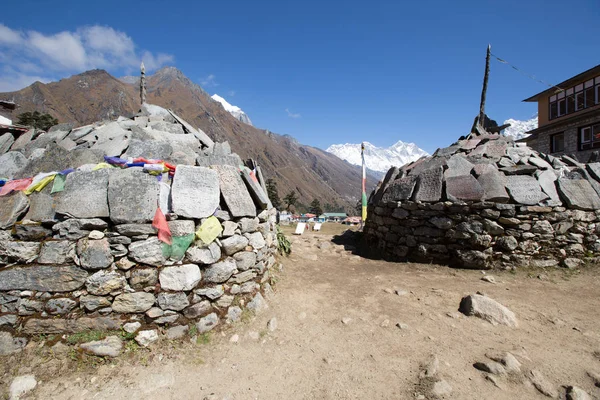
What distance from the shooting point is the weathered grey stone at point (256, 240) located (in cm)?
466

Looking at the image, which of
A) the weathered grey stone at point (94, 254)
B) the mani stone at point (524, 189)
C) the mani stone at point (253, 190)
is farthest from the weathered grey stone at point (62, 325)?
the mani stone at point (524, 189)

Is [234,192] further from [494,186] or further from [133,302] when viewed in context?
[494,186]

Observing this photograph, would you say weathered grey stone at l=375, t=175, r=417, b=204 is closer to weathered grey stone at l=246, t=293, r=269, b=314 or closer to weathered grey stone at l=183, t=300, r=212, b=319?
weathered grey stone at l=246, t=293, r=269, b=314

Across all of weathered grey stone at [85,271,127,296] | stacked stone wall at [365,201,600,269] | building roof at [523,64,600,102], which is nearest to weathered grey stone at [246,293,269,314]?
weathered grey stone at [85,271,127,296]

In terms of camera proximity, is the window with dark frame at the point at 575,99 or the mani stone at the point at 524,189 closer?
the mani stone at the point at 524,189

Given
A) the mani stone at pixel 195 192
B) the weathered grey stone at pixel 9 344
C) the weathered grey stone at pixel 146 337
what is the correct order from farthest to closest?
the mani stone at pixel 195 192 < the weathered grey stone at pixel 146 337 < the weathered grey stone at pixel 9 344

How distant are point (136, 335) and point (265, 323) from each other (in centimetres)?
166

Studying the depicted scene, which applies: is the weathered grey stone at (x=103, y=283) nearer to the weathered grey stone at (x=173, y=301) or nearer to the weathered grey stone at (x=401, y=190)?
the weathered grey stone at (x=173, y=301)

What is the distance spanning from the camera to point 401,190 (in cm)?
781

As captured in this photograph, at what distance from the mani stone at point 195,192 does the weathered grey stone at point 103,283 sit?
1.03 meters

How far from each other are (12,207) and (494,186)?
8.52 meters

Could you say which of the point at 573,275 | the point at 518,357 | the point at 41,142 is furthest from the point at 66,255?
the point at 573,275

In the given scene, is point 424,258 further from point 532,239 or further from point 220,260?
point 220,260

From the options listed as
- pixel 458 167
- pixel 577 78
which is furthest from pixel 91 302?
pixel 577 78
